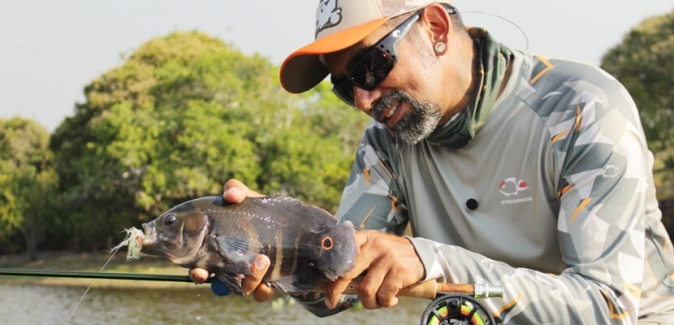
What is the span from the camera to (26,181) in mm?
39625

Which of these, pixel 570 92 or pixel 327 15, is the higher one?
pixel 327 15

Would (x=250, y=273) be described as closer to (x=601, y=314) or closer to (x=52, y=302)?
(x=601, y=314)

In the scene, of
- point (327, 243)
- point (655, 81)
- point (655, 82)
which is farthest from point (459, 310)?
point (655, 81)

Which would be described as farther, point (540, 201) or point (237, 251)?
point (540, 201)

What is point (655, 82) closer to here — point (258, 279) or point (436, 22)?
point (436, 22)

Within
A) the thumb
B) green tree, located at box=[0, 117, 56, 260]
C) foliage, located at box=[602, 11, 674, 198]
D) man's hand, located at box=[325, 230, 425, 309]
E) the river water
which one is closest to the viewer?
man's hand, located at box=[325, 230, 425, 309]

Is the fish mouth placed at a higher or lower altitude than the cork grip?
higher

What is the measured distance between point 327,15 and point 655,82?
34951mm

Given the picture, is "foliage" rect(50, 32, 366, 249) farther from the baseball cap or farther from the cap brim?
the baseball cap

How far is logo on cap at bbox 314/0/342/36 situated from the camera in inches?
141

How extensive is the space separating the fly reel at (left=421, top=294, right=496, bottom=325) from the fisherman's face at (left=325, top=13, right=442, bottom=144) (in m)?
0.84

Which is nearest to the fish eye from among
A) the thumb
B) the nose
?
the thumb

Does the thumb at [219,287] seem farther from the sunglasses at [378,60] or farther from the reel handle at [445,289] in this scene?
the sunglasses at [378,60]

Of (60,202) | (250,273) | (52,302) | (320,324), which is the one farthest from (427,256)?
(60,202)
